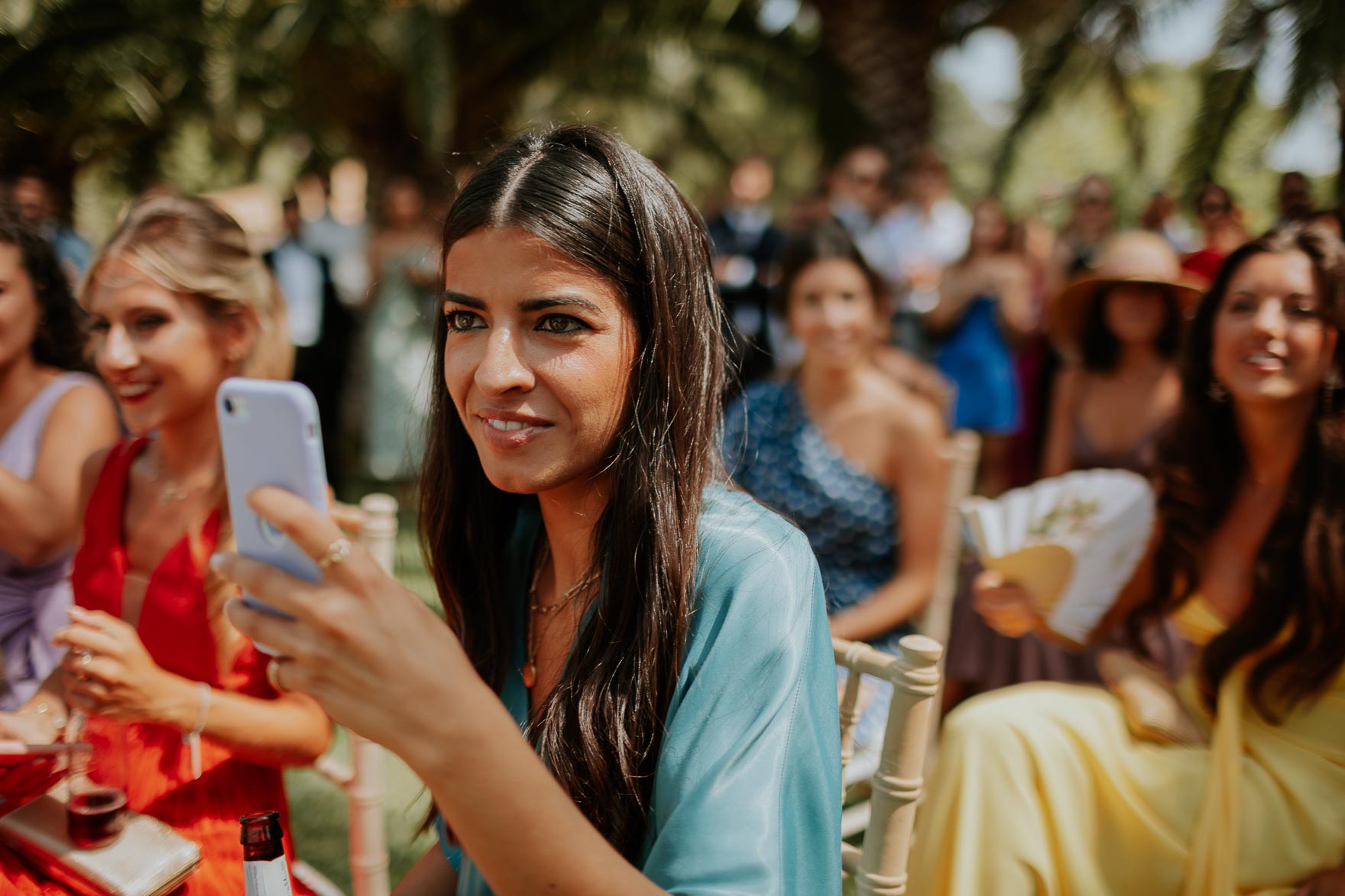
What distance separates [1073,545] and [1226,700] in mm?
456

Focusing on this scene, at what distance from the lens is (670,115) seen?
16.0m

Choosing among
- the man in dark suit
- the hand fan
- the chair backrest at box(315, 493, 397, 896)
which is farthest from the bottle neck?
the man in dark suit

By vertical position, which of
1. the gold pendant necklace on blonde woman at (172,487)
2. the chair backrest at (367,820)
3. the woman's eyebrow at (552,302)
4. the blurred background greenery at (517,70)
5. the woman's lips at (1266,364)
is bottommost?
the chair backrest at (367,820)

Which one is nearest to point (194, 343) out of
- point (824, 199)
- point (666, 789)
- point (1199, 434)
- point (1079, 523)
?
point (666, 789)

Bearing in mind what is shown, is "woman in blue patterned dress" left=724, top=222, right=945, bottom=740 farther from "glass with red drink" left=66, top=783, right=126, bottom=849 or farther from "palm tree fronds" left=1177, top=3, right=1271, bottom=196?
"palm tree fronds" left=1177, top=3, right=1271, bottom=196

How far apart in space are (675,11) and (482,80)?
1765 mm

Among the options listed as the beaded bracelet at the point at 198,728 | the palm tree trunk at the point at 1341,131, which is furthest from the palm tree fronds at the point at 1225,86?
the beaded bracelet at the point at 198,728

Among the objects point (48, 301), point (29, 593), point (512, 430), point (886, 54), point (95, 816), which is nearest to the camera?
point (512, 430)

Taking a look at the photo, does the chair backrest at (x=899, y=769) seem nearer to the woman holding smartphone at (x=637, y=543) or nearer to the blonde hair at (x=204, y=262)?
the woman holding smartphone at (x=637, y=543)

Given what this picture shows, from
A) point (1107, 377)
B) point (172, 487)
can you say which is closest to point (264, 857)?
point (172, 487)

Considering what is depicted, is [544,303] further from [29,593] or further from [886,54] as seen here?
[886,54]

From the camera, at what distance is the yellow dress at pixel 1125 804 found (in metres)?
1.73

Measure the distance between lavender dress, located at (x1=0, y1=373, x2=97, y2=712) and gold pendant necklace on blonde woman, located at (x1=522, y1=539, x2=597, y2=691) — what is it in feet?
4.53

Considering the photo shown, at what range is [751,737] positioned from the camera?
1116 mm
